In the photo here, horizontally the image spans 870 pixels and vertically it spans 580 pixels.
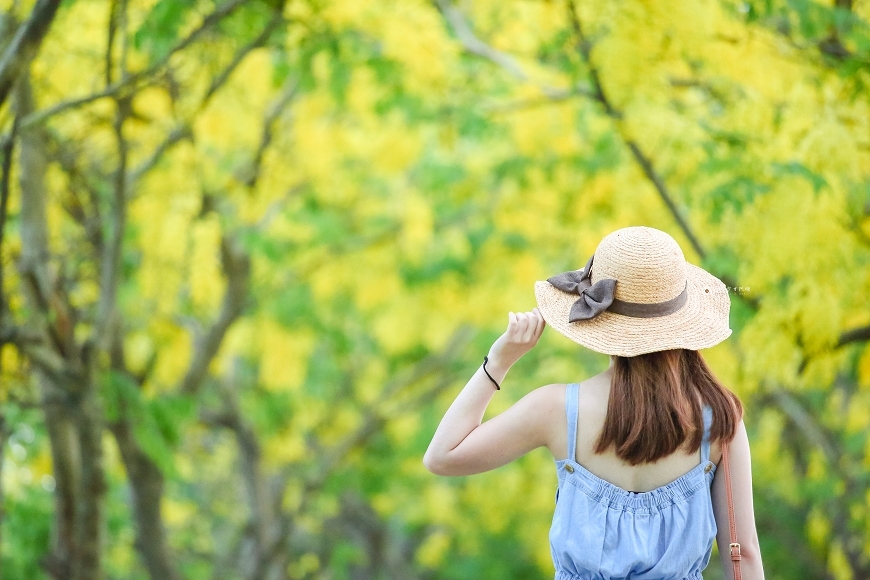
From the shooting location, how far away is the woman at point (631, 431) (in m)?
2.00

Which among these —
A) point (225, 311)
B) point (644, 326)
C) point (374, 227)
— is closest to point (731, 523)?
point (644, 326)

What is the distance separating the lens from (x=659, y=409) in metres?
1.98

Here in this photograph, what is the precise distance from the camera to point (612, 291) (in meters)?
2.06

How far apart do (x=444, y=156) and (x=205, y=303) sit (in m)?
2.90

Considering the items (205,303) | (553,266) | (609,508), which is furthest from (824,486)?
(609,508)

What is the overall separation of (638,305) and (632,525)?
436 mm

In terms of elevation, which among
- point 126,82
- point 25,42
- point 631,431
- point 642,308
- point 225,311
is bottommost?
point 225,311

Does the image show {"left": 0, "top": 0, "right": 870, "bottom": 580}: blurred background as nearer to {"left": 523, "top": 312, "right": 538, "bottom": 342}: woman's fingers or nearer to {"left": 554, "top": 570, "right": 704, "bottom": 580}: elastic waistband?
{"left": 523, "top": 312, "right": 538, "bottom": 342}: woman's fingers

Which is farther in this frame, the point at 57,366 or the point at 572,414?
the point at 57,366

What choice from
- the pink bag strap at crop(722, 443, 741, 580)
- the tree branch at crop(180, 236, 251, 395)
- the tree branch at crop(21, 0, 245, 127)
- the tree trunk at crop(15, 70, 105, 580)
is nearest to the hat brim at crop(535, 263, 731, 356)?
the pink bag strap at crop(722, 443, 741, 580)

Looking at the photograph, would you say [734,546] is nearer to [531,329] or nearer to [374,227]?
[531,329]

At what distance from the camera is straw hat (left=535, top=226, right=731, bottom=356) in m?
2.03

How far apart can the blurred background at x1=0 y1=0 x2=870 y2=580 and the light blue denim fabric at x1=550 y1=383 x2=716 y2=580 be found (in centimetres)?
208

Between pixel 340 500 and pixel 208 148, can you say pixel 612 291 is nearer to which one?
pixel 208 148
